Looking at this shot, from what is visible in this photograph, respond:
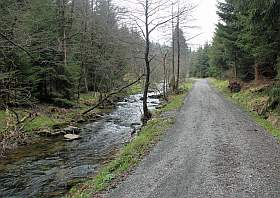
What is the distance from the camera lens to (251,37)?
23.0 meters

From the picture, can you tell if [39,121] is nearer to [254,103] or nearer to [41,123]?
[41,123]

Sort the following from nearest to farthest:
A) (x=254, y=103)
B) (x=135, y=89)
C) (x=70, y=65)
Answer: (x=254, y=103)
(x=70, y=65)
(x=135, y=89)

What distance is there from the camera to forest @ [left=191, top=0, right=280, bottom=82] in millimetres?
18656

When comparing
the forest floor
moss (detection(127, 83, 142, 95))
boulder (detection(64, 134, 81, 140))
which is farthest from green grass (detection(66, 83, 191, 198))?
moss (detection(127, 83, 142, 95))

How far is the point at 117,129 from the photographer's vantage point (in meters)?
22.8

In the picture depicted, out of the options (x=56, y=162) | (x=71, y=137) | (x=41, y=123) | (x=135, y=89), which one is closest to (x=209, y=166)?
(x=56, y=162)

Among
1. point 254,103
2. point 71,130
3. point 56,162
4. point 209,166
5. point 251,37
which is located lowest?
point 56,162

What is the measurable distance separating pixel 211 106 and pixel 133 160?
15197 mm

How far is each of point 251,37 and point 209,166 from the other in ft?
46.4

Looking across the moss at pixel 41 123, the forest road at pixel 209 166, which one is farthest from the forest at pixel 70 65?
the forest road at pixel 209 166

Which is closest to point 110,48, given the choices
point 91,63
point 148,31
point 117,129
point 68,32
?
point 91,63

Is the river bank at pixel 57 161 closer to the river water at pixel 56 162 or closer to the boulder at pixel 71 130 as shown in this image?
the river water at pixel 56 162

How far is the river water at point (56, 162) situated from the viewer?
11844 mm

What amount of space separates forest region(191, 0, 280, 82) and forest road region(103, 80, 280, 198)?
18.8ft
